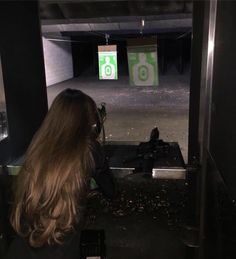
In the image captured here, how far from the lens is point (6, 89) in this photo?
6.63 feet

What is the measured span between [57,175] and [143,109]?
595cm

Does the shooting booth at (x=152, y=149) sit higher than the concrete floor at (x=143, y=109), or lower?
higher

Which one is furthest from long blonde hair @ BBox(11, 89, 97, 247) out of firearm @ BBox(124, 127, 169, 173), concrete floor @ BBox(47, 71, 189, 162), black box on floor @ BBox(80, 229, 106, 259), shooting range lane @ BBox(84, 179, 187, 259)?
concrete floor @ BBox(47, 71, 189, 162)

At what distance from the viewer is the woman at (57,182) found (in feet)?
3.76

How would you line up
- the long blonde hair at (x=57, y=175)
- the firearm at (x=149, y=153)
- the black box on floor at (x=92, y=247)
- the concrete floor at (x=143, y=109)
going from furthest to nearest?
the concrete floor at (x=143, y=109)
the firearm at (x=149, y=153)
the black box on floor at (x=92, y=247)
the long blonde hair at (x=57, y=175)

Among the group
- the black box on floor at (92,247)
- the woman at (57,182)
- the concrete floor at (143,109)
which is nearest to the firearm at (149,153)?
the black box on floor at (92,247)

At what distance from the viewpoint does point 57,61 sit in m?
10.9

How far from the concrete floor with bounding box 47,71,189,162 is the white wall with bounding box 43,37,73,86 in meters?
0.50

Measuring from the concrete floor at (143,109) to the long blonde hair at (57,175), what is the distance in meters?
2.93

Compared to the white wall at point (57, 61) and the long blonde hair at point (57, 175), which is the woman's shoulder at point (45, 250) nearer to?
the long blonde hair at point (57, 175)

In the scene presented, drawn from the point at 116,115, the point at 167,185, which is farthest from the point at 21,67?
the point at 116,115

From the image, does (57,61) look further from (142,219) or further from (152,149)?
(152,149)

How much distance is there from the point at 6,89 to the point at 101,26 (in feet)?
20.2

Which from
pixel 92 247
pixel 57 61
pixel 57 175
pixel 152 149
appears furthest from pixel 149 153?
pixel 57 61
